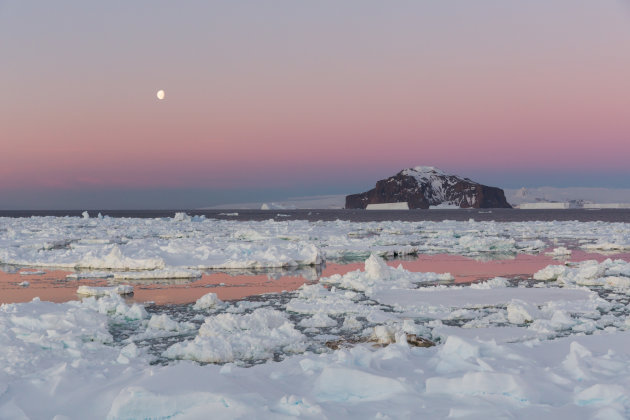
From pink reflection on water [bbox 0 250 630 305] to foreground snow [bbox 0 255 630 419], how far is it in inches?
81.7

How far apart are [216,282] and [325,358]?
1001 cm

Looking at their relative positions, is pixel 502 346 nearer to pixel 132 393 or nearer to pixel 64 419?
pixel 132 393

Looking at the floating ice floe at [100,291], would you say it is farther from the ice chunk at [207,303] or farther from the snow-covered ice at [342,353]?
the ice chunk at [207,303]

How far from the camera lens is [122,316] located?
10.9m

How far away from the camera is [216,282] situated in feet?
54.5

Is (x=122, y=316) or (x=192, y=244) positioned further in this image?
(x=192, y=244)

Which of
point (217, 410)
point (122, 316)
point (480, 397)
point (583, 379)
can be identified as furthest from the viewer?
point (122, 316)

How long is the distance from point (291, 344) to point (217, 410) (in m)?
3.65

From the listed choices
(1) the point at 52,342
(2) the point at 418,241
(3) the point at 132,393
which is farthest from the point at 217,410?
(2) the point at 418,241

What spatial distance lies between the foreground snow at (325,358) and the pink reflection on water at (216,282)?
2.07 m

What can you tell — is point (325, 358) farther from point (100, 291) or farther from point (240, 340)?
point (100, 291)

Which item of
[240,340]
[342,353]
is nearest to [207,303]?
[240,340]

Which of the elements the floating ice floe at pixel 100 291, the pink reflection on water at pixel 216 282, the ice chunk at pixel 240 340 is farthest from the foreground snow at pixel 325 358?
the floating ice floe at pixel 100 291

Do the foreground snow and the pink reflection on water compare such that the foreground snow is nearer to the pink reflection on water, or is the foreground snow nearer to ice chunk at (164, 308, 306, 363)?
ice chunk at (164, 308, 306, 363)
